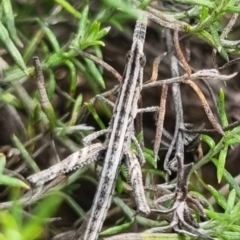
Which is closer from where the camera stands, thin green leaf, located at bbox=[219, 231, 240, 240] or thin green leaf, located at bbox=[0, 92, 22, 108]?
thin green leaf, located at bbox=[219, 231, 240, 240]

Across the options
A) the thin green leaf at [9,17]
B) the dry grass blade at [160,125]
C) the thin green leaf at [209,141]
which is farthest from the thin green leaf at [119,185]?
the thin green leaf at [9,17]

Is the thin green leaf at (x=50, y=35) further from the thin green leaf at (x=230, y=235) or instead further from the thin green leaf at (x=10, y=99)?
the thin green leaf at (x=230, y=235)

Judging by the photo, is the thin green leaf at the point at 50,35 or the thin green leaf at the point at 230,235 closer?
the thin green leaf at the point at 230,235

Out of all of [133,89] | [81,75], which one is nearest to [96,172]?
[133,89]

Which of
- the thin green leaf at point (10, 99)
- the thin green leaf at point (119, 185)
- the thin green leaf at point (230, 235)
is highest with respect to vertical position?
the thin green leaf at point (10, 99)

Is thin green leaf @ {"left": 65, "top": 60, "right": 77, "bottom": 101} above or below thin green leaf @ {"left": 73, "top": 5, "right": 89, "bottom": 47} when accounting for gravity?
below

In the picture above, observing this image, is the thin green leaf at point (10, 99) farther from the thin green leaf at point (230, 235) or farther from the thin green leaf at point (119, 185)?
the thin green leaf at point (230, 235)

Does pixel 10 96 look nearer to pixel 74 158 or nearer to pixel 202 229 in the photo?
pixel 74 158

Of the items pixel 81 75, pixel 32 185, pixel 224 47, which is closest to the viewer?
pixel 32 185

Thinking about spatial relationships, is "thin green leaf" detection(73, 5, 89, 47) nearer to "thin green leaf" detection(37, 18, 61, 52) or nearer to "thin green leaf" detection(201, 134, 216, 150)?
"thin green leaf" detection(37, 18, 61, 52)

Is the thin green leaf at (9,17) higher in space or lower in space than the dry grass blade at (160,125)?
higher

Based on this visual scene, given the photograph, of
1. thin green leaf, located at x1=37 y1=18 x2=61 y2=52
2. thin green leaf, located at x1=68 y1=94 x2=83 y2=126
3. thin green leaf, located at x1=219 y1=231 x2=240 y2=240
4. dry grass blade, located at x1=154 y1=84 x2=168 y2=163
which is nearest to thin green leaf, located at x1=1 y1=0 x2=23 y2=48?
thin green leaf, located at x1=37 y1=18 x2=61 y2=52
